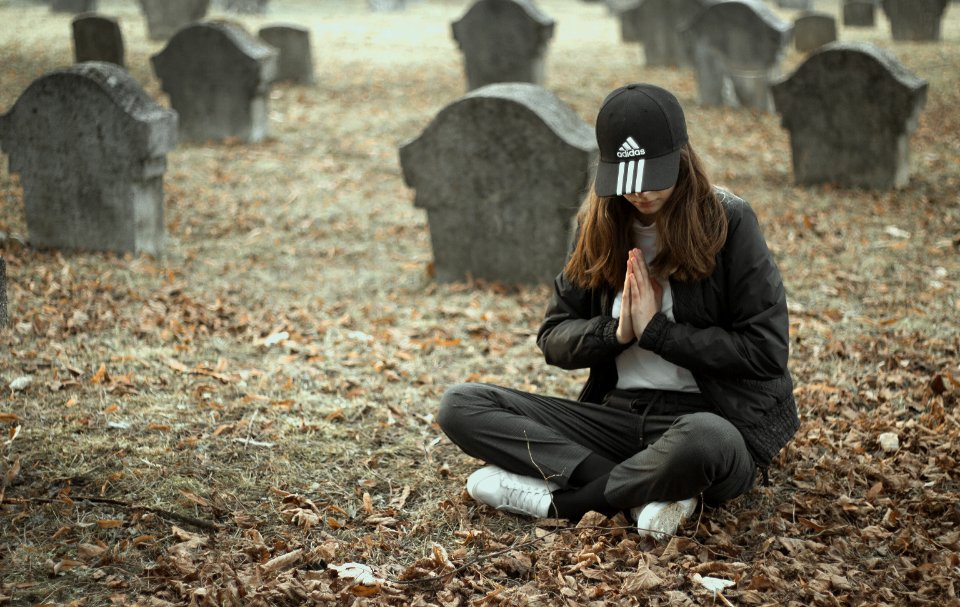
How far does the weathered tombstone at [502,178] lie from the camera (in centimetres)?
629

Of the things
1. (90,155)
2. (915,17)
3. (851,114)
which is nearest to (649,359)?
(90,155)

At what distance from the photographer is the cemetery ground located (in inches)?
131

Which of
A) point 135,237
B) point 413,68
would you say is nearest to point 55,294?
point 135,237

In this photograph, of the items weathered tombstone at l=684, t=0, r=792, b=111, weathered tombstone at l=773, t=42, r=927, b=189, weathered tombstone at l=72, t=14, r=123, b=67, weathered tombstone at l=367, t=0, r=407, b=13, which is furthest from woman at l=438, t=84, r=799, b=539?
weathered tombstone at l=367, t=0, r=407, b=13

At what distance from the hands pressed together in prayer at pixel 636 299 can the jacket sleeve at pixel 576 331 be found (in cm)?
9

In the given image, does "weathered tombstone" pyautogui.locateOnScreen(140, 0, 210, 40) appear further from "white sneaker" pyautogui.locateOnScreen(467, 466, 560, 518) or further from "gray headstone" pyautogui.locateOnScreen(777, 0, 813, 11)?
"white sneaker" pyautogui.locateOnScreen(467, 466, 560, 518)

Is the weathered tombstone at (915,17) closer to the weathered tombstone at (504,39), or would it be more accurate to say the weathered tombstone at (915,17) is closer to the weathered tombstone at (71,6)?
the weathered tombstone at (504,39)

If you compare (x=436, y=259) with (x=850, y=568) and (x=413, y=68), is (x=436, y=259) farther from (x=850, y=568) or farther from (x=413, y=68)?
(x=413, y=68)

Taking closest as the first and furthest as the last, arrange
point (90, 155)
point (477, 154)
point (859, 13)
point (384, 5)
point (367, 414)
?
point (367, 414), point (477, 154), point (90, 155), point (859, 13), point (384, 5)

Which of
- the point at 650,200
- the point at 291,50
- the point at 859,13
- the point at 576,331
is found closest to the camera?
the point at 650,200

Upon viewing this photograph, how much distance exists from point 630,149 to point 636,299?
0.52 meters

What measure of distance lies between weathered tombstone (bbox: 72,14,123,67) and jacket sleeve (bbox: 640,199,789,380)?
10.4m

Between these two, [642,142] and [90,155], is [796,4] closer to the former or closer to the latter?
[90,155]

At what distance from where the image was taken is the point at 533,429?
12.2 feet
